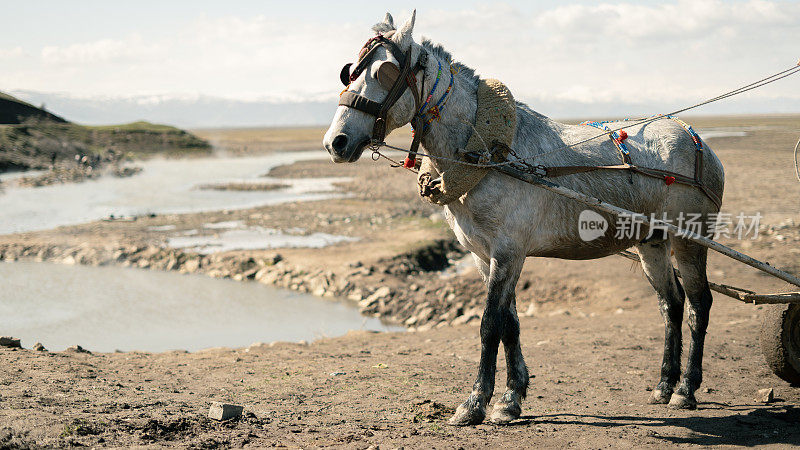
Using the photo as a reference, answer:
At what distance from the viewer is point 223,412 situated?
533 centimetres

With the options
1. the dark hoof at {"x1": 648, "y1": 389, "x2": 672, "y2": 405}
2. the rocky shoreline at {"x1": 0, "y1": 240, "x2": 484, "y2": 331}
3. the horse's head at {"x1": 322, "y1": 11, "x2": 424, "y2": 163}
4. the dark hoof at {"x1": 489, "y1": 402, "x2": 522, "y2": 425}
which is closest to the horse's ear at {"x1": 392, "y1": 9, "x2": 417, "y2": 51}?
the horse's head at {"x1": 322, "y1": 11, "x2": 424, "y2": 163}

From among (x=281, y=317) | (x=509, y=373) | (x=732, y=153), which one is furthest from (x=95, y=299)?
(x=732, y=153)

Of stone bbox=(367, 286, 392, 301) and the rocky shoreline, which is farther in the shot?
stone bbox=(367, 286, 392, 301)

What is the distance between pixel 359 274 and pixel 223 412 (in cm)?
941

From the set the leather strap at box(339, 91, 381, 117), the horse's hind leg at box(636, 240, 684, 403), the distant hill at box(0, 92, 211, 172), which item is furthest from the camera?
the distant hill at box(0, 92, 211, 172)

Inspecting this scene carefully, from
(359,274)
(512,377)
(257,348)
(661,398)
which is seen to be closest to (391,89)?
(512,377)

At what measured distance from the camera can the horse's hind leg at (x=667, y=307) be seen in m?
6.30

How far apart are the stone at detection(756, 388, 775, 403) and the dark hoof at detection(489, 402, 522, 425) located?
2.58 m

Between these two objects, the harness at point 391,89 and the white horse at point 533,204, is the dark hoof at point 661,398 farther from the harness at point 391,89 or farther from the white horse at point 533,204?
the harness at point 391,89

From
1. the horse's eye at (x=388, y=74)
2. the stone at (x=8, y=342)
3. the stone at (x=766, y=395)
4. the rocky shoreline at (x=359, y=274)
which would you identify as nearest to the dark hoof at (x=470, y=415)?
the horse's eye at (x=388, y=74)

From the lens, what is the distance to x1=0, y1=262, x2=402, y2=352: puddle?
1175cm

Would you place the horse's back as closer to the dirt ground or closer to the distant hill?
the dirt ground

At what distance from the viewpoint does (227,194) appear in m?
29.0

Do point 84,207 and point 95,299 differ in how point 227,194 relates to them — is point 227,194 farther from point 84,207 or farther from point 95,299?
point 95,299
